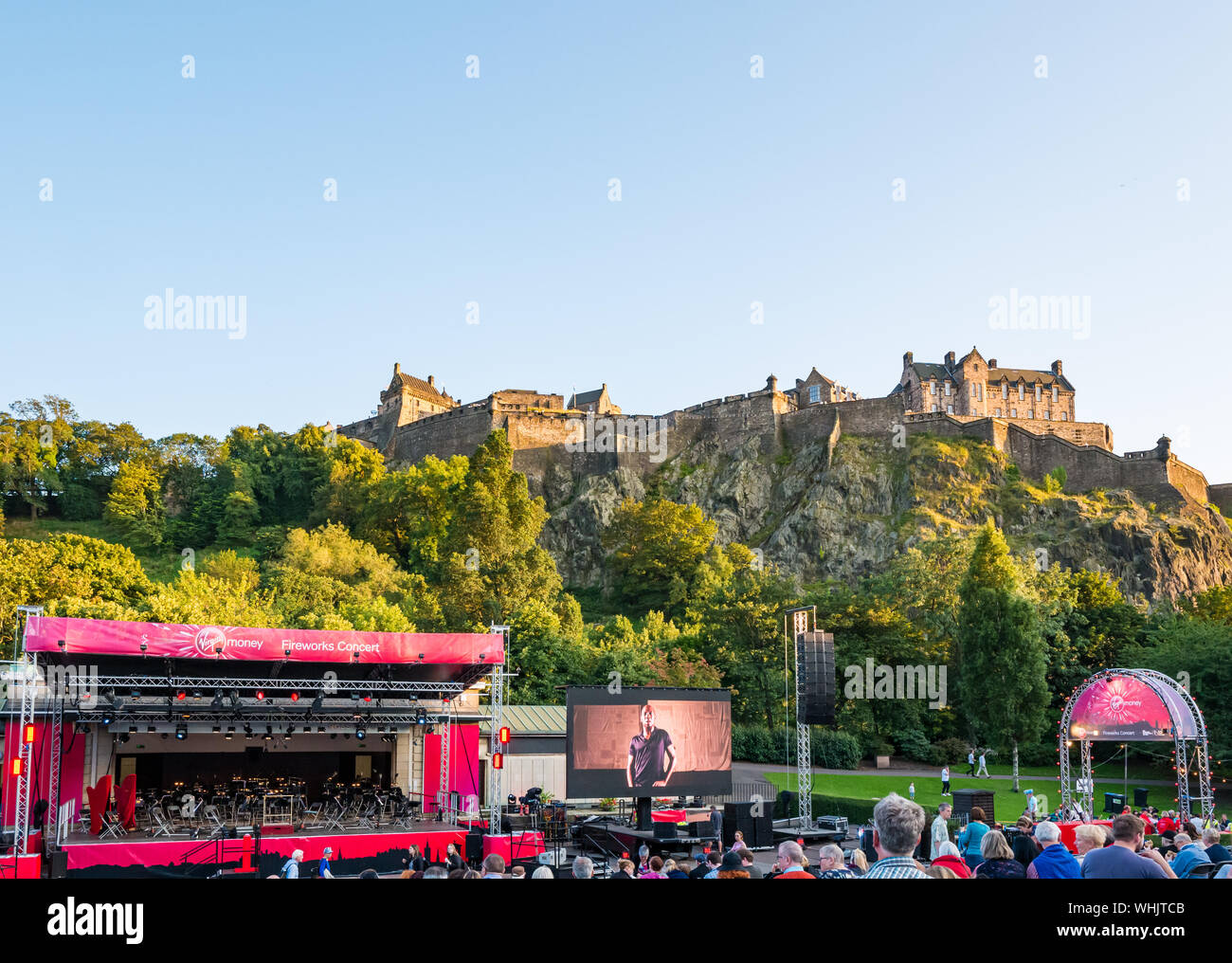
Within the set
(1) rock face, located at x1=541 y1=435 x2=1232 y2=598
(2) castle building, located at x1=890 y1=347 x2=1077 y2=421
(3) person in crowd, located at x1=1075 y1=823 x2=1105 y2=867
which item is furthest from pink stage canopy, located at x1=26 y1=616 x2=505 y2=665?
(2) castle building, located at x1=890 y1=347 x2=1077 y2=421

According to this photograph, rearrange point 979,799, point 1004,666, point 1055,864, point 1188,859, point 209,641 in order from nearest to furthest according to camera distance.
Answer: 1. point 1055,864
2. point 1188,859
3. point 209,641
4. point 979,799
5. point 1004,666

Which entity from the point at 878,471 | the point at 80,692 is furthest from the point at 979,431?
the point at 80,692

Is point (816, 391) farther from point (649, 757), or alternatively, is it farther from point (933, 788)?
point (649, 757)

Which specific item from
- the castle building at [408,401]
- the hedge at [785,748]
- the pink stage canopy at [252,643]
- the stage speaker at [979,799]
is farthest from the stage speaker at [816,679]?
the castle building at [408,401]

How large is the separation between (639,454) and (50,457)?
4390 cm

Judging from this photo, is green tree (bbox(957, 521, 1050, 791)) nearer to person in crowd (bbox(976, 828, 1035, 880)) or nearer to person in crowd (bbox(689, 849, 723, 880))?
person in crowd (bbox(689, 849, 723, 880))

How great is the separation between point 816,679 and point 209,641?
40.9 feet

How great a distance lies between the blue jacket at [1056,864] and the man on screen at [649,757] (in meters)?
15.1

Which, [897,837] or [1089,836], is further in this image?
[1089,836]

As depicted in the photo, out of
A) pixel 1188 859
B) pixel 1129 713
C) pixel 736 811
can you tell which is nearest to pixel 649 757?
pixel 736 811

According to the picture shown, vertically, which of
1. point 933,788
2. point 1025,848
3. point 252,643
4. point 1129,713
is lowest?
point 933,788

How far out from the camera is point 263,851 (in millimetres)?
17359

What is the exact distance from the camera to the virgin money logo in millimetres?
18672

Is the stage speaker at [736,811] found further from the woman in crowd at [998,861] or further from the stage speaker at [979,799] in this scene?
the woman in crowd at [998,861]
